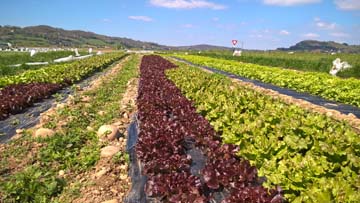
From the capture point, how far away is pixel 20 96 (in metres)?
11.2

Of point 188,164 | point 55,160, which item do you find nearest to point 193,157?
point 188,164

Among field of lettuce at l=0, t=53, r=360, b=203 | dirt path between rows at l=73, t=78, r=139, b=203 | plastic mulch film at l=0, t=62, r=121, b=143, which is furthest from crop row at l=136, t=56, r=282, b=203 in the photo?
plastic mulch film at l=0, t=62, r=121, b=143

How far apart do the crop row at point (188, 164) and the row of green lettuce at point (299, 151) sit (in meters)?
0.27

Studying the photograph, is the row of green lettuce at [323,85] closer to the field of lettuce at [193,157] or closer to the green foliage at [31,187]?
the field of lettuce at [193,157]

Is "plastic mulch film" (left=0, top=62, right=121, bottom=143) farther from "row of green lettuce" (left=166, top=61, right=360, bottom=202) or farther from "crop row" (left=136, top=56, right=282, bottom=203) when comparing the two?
"row of green lettuce" (left=166, top=61, right=360, bottom=202)

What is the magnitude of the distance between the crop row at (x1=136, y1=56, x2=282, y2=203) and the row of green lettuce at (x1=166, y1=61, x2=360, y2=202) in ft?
0.88

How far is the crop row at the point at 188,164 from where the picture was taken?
180 inches

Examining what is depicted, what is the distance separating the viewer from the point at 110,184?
5652 mm

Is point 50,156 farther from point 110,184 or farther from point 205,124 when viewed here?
point 205,124

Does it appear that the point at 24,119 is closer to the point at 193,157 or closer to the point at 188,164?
the point at 193,157

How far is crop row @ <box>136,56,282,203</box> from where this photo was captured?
4570 millimetres

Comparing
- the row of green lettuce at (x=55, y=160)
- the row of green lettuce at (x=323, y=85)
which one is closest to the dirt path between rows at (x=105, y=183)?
the row of green lettuce at (x=55, y=160)

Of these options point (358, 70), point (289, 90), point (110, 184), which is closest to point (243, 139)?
point (110, 184)

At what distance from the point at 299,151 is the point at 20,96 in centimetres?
893
